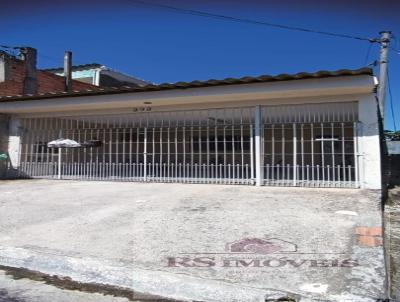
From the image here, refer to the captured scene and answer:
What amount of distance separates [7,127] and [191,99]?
7.68 m

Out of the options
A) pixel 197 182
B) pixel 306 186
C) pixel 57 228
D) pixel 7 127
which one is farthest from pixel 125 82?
pixel 57 228

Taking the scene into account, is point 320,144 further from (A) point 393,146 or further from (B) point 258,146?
(A) point 393,146

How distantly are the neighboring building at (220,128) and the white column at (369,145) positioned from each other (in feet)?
0.08

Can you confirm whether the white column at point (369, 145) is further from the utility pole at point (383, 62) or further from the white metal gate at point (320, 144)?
the utility pole at point (383, 62)

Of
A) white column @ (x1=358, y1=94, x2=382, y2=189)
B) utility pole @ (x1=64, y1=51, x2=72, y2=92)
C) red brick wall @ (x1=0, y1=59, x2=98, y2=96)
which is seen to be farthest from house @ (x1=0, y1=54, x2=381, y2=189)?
utility pole @ (x1=64, y1=51, x2=72, y2=92)

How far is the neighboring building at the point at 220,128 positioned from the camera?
33.7 ft

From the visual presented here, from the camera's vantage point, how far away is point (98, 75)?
2573cm

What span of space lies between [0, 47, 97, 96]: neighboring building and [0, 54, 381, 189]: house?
3716 mm

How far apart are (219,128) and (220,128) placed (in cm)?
3

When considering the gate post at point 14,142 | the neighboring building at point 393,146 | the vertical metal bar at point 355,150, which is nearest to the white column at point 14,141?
the gate post at point 14,142

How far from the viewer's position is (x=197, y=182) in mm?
12289

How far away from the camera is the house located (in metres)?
10.3

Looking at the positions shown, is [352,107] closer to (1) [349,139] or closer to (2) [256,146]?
(1) [349,139]

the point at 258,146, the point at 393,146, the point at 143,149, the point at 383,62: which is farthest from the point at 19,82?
the point at 393,146
